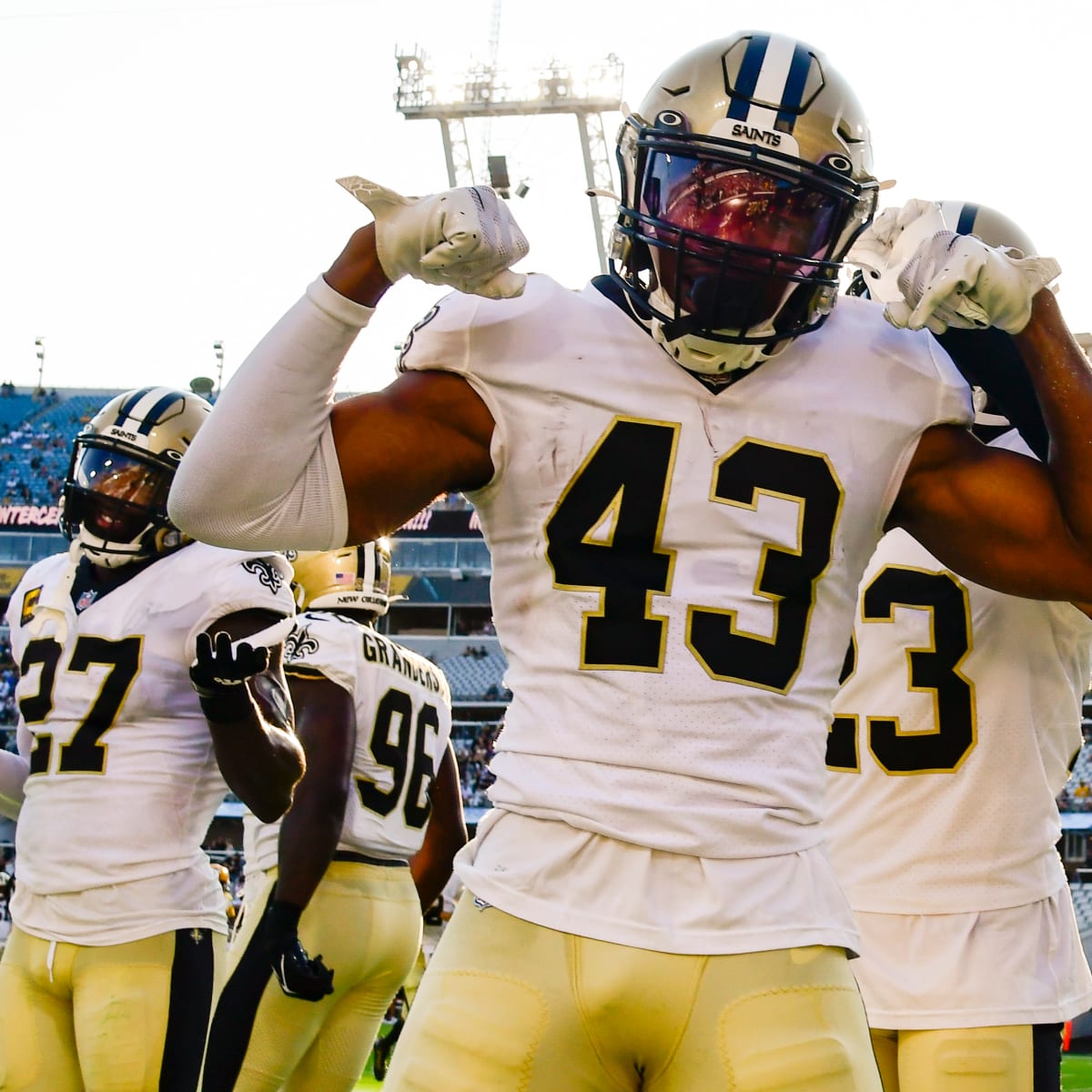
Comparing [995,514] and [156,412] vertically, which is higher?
[995,514]

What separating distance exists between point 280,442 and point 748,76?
91cm

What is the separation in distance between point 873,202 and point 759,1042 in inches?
50.6

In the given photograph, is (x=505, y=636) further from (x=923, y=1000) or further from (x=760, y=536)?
(x=923, y=1000)

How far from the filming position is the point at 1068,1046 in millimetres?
14406

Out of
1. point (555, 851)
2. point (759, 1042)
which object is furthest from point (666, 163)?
point (759, 1042)

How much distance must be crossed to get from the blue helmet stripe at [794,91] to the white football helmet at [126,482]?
2165mm

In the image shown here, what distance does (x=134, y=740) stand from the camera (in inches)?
155

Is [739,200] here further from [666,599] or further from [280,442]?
[280,442]

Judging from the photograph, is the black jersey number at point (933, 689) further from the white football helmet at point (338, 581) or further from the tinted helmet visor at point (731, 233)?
the white football helmet at point (338, 581)

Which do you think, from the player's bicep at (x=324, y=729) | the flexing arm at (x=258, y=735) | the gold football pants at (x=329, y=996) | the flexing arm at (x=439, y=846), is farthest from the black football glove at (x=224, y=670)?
the flexing arm at (x=439, y=846)

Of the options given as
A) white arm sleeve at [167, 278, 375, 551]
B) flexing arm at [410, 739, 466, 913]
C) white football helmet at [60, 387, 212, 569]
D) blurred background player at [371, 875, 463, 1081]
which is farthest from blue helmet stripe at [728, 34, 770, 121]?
blurred background player at [371, 875, 463, 1081]

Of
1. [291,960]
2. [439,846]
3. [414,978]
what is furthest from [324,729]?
[414,978]

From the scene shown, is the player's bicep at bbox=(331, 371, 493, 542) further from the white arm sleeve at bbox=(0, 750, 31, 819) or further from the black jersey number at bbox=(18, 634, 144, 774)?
the white arm sleeve at bbox=(0, 750, 31, 819)

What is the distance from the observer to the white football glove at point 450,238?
2.12 meters
